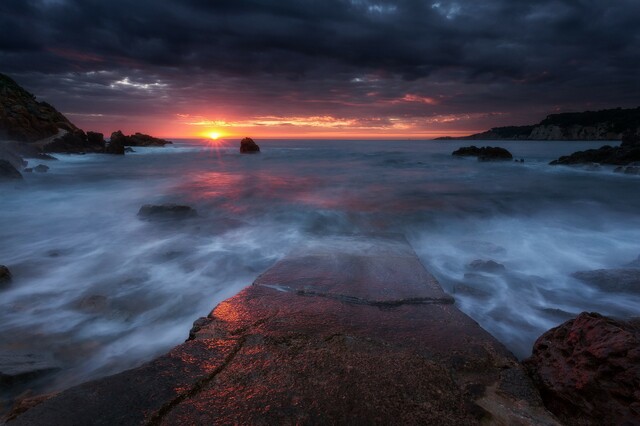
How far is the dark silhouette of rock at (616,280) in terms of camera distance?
4.55m

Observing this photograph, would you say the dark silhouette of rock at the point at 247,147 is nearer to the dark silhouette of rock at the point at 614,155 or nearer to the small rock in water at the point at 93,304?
the dark silhouette of rock at the point at 614,155

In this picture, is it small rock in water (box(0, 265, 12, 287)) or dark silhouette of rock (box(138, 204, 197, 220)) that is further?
dark silhouette of rock (box(138, 204, 197, 220))

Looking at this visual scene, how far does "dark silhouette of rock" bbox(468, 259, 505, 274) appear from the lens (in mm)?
5480

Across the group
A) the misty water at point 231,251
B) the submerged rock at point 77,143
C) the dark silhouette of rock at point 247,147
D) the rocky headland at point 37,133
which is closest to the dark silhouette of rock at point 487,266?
the misty water at point 231,251

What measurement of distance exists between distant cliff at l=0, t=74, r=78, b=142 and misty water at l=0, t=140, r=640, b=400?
68.4 feet

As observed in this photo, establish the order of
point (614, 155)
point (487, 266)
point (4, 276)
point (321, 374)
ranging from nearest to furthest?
point (321, 374) → point (4, 276) → point (487, 266) → point (614, 155)

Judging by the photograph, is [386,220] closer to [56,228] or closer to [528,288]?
[528,288]

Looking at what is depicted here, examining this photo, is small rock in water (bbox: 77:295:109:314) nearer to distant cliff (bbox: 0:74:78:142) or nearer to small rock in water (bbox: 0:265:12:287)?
small rock in water (bbox: 0:265:12:287)

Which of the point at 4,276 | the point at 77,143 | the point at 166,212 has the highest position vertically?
the point at 77,143

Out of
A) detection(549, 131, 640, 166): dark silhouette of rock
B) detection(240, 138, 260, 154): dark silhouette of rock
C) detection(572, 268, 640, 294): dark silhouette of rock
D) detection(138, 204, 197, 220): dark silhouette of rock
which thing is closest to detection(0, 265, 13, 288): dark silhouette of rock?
detection(138, 204, 197, 220): dark silhouette of rock

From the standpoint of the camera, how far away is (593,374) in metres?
2.03

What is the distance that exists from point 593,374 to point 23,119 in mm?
40200

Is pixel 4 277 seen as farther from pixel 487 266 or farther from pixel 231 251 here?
pixel 487 266

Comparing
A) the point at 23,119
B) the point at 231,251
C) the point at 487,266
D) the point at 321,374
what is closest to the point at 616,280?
the point at 487,266
